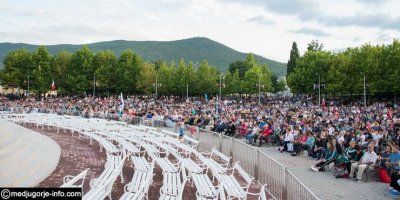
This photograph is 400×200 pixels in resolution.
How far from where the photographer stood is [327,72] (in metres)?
75.4

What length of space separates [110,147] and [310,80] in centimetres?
6456

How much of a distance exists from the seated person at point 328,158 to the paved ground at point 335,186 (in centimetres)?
24

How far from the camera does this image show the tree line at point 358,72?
2516 inches

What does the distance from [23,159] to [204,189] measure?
208 inches

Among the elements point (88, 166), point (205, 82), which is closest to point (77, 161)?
point (88, 166)

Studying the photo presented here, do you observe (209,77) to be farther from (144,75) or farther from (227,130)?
(227,130)

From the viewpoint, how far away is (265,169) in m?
12.4

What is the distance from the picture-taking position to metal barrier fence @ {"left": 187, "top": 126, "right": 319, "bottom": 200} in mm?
9444

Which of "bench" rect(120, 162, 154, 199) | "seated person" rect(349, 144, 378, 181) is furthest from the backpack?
"bench" rect(120, 162, 154, 199)

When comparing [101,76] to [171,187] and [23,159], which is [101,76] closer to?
[23,159]

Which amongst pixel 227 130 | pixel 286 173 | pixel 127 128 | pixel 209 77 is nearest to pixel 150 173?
pixel 286 173

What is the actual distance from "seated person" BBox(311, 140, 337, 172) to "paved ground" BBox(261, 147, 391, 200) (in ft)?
0.80

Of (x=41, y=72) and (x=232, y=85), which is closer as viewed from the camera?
(x=41, y=72)

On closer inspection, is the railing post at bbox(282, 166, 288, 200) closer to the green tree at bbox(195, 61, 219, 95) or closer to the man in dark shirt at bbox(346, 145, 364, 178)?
the man in dark shirt at bbox(346, 145, 364, 178)
